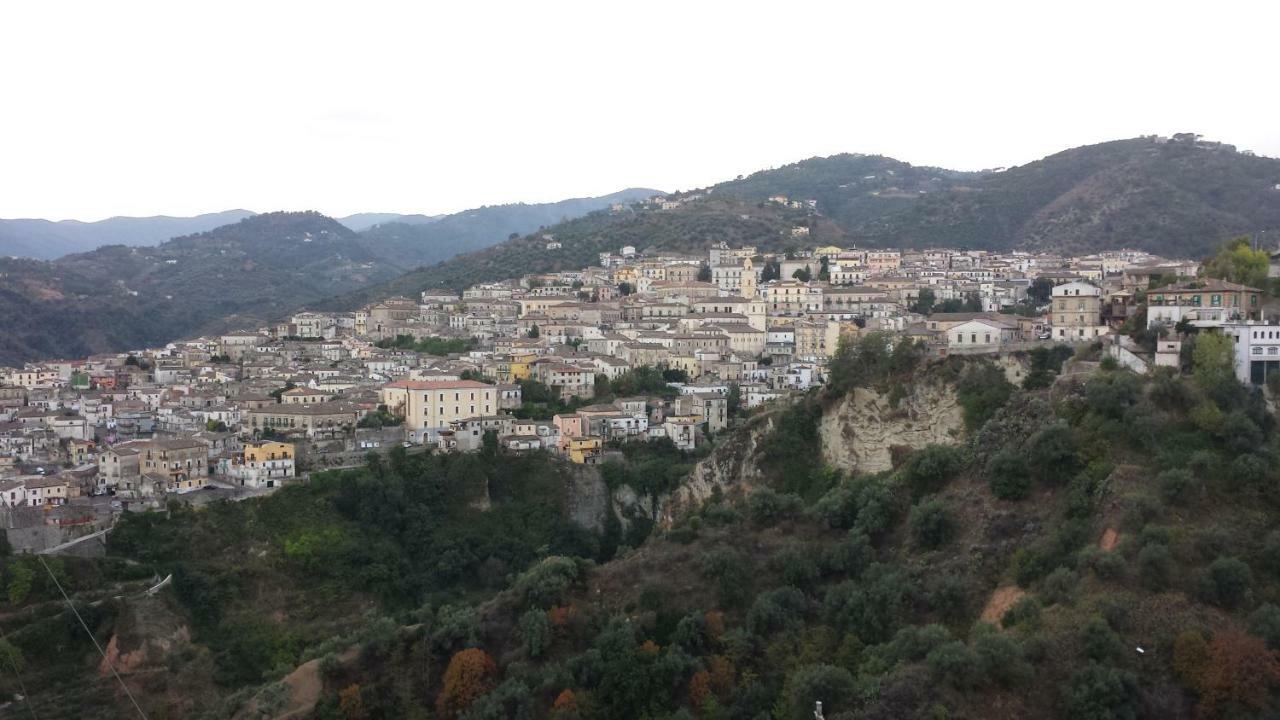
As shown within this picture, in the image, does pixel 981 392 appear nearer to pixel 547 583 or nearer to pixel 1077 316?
pixel 1077 316

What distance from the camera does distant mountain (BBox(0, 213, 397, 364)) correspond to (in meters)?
74.9

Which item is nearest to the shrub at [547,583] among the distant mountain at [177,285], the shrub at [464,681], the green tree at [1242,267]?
the shrub at [464,681]

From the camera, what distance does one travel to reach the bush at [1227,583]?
1805 cm

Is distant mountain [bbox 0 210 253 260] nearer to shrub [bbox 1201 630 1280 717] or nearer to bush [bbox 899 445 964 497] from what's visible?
bush [bbox 899 445 964 497]

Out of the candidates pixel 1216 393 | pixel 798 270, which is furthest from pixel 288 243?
pixel 1216 393

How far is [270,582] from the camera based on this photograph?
29.4 metres

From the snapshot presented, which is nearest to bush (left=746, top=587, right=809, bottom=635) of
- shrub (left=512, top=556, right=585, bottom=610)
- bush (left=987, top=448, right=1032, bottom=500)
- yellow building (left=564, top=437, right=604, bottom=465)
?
shrub (left=512, top=556, right=585, bottom=610)

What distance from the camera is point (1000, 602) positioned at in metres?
20.2

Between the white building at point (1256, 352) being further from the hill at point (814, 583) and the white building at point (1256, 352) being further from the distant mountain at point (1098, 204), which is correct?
the distant mountain at point (1098, 204)

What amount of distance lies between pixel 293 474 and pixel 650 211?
54.3 m

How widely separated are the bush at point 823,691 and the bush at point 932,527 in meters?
4.64

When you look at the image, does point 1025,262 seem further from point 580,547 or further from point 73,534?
point 73,534

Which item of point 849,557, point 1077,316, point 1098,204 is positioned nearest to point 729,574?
point 849,557

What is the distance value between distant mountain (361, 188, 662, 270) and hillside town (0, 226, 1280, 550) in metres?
81.8
